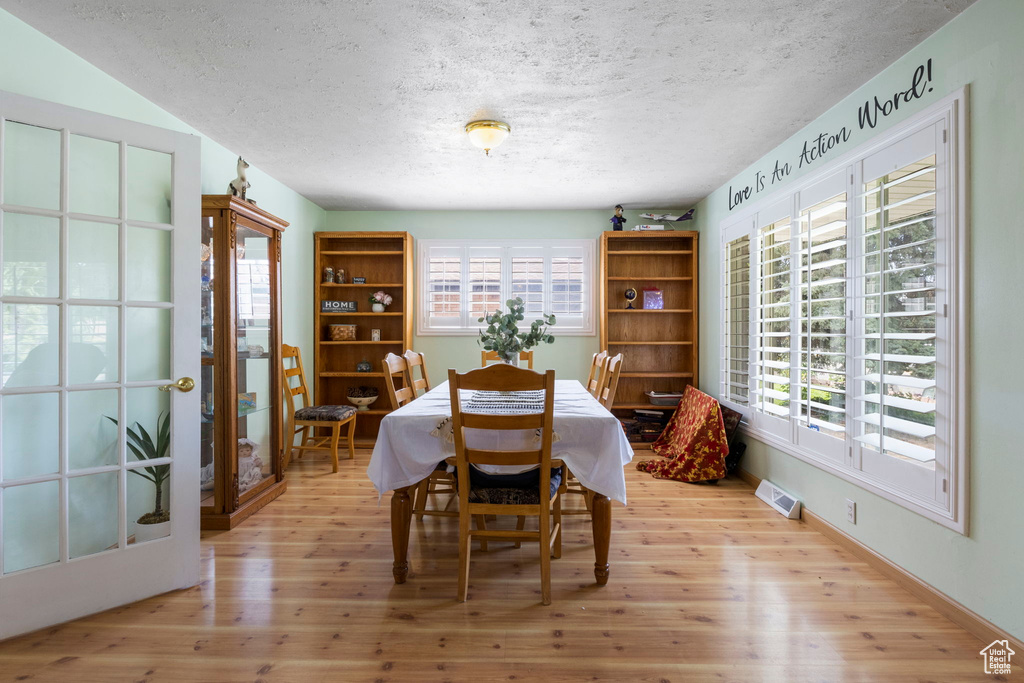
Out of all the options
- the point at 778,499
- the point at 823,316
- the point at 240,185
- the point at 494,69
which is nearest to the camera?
the point at 494,69

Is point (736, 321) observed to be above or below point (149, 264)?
below

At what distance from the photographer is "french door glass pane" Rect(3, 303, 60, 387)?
6.15ft

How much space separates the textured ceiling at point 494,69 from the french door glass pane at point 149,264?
885mm

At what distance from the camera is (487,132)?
2.98m

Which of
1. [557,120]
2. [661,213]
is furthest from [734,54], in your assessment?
[661,213]

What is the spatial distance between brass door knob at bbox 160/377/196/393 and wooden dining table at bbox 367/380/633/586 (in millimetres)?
887

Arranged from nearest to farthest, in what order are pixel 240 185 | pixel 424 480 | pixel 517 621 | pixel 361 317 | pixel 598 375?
pixel 517 621
pixel 424 480
pixel 240 185
pixel 598 375
pixel 361 317


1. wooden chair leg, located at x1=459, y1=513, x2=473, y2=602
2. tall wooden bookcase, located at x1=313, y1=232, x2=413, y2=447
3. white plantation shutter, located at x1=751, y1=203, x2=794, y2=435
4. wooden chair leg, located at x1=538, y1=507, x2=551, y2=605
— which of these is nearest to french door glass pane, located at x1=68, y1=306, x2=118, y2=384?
wooden chair leg, located at x1=459, y1=513, x2=473, y2=602

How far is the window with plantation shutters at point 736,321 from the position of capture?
13.0 ft

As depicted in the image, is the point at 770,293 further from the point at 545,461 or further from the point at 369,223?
the point at 369,223

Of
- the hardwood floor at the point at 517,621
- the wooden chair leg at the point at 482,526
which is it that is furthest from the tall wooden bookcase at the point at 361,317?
the wooden chair leg at the point at 482,526

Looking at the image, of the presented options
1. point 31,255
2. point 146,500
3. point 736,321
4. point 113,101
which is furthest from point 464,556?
point 736,321

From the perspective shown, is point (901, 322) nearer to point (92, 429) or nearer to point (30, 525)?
point (92, 429)

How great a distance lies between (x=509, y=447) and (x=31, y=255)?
2.06 meters
